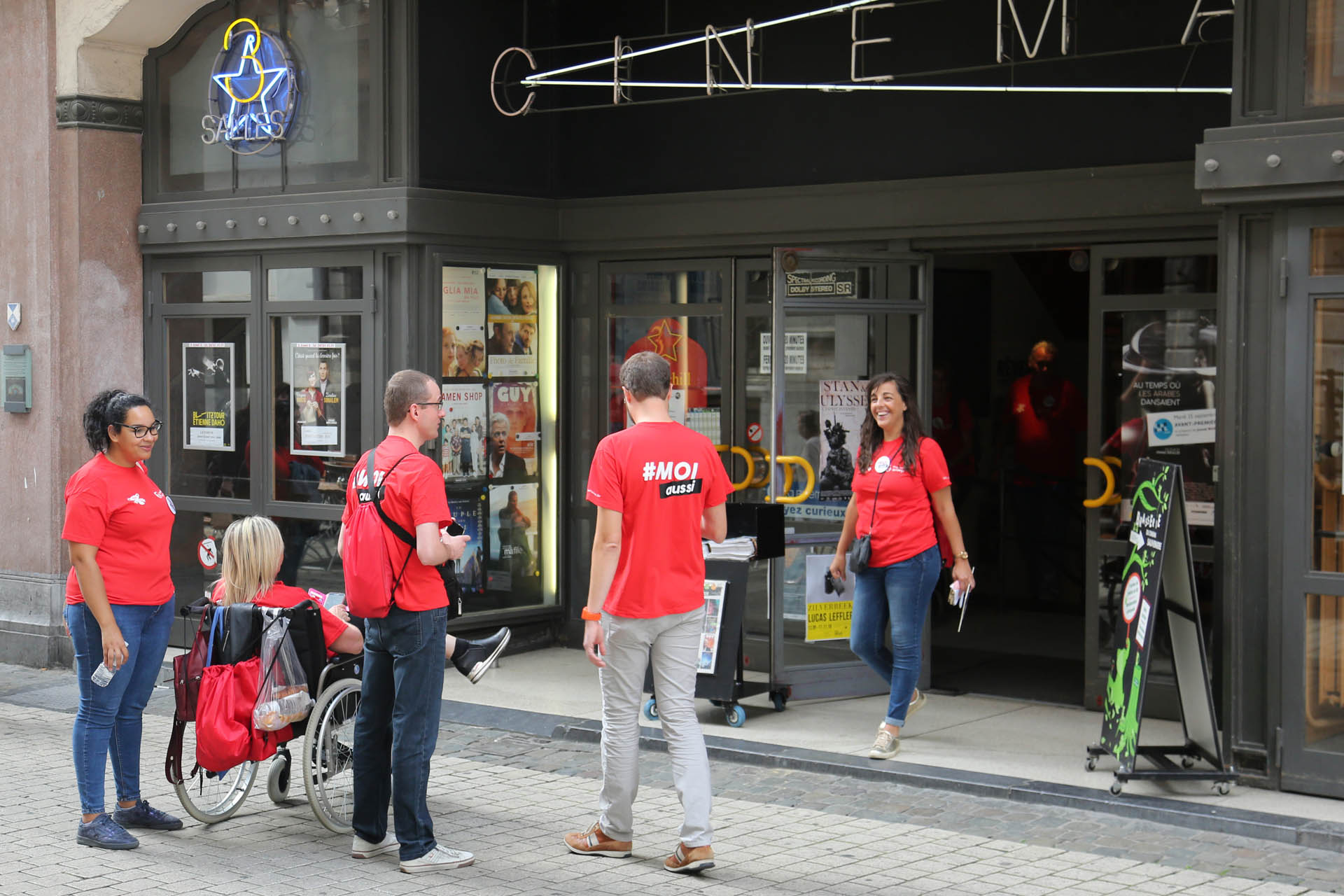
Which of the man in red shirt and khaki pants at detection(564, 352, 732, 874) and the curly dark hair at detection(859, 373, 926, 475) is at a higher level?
the curly dark hair at detection(859, 373, 926, 475)

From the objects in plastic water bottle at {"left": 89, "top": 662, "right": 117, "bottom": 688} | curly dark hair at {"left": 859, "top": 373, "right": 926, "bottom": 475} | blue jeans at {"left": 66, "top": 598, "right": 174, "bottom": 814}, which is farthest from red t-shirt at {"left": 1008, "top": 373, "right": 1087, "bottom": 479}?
plastic water bottle at {"left": 89, "top": 662, "right": 117, "bottom": 688}

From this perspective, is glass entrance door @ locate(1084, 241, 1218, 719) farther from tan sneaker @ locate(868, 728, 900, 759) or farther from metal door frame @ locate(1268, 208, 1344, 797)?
tan sneaker @ locate(868, 728, 900, 759)

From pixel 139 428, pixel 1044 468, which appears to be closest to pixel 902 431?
pixel 139 428

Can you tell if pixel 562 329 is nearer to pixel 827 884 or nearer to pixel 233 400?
pixel 233 400

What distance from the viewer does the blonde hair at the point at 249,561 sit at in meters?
6.43

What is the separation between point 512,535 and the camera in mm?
10375

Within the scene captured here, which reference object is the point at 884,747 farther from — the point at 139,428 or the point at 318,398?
the point at 318,398

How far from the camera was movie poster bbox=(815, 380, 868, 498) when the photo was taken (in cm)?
905

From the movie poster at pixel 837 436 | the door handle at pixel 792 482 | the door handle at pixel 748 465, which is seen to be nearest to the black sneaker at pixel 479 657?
the door handle at pixel 792 482

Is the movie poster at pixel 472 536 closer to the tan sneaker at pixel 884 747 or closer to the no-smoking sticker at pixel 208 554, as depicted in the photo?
the no-smoking sticker at pixel 208 554

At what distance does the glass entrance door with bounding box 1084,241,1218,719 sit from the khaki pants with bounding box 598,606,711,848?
10.7ft

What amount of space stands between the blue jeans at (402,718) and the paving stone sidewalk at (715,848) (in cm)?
21

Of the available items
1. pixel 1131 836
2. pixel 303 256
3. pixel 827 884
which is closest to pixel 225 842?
pixel 827 884

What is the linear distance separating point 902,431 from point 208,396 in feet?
16.8
